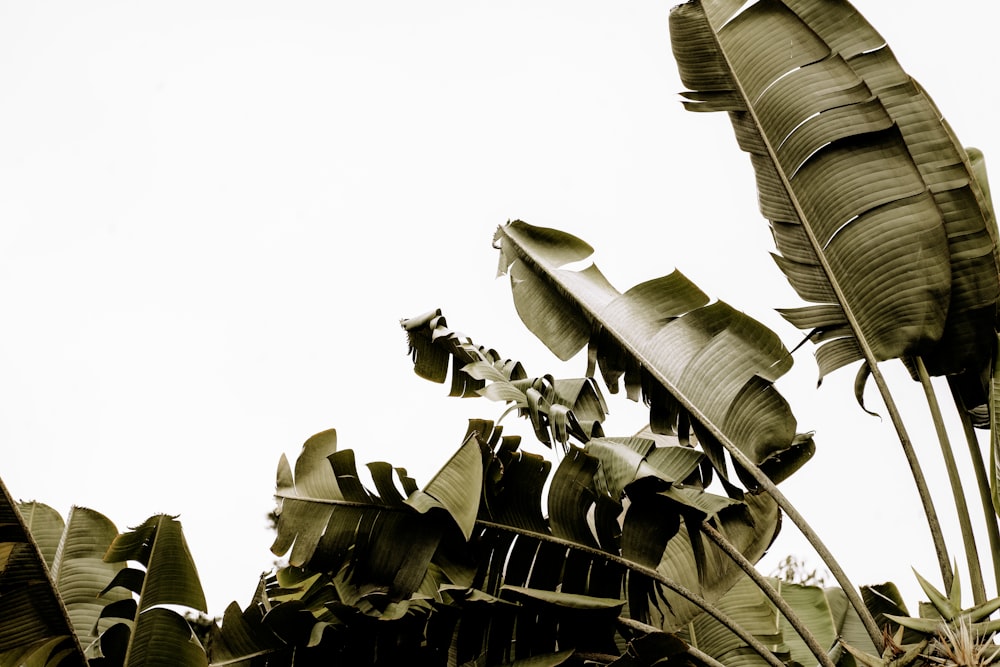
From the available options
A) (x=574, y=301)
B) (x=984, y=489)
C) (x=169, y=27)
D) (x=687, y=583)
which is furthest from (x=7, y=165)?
(x=984, y=489)

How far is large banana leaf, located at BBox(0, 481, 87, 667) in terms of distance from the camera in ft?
6.82

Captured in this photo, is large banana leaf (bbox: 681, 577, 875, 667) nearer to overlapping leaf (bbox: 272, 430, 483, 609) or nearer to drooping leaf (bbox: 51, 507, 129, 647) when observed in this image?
overlapping leaf (bbox: 272, 430, 483, 609)

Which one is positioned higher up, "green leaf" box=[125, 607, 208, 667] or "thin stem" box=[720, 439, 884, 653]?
"thin stem" box=[720, 439, 884, 653]

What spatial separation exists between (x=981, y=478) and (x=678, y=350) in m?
0.96

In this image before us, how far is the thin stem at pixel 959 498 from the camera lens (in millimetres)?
2219

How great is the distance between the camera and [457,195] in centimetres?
709

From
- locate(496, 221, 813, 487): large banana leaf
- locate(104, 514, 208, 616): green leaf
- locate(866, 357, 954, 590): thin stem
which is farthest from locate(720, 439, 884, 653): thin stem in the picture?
locate(104, 514, 208, 616): green leaf

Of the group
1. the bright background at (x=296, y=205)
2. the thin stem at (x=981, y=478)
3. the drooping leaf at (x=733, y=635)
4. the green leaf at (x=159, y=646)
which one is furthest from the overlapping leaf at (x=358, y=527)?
the bright background at (x=296, y=205)

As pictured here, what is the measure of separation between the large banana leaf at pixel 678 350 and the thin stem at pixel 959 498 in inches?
14.6

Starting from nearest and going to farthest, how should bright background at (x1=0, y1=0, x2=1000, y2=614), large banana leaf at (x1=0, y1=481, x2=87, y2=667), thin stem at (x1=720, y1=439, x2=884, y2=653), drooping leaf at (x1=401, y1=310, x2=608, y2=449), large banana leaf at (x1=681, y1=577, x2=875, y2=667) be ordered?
large banana leaf at (x1=0, y1=481, x2=87, y2=667), thin stem at (x1=720, y1=439, x2=884, y2=653), drooping leaf at (x1=401, y1=310, x2=608, y2=449), large banana leaf at (x1=681, y1=577, x2=875, y2=667), bright background at (x1=0, y1=0, x2=1000, y2=614)

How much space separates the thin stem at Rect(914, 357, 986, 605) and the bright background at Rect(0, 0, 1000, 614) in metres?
1.02

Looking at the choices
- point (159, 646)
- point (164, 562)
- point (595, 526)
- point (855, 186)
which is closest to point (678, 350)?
point (595, 526)

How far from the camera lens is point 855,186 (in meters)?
2.57

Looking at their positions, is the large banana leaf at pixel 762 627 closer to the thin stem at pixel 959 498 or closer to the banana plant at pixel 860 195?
the thin stem at pixel 959 498
